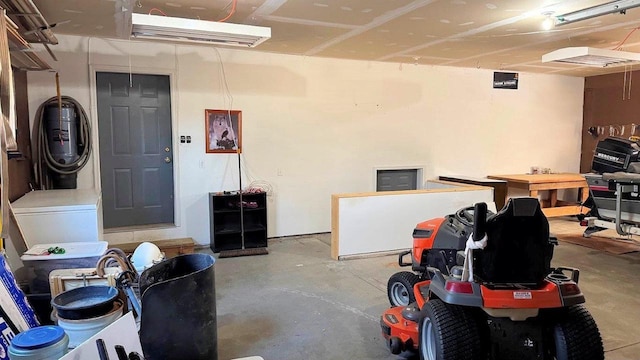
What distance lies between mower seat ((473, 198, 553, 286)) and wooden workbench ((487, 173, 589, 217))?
4981 millimetres

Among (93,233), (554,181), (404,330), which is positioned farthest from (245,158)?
(554,181)

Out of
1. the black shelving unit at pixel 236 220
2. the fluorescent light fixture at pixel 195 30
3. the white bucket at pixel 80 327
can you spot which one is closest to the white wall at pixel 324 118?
the black shelving unit at pixel 236 220

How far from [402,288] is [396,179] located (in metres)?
3.69

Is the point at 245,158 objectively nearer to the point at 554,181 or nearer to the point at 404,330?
the point at 404,330

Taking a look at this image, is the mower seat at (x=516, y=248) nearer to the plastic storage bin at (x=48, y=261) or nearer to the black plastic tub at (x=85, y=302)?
the black plastic tub at (x=85, y=302)

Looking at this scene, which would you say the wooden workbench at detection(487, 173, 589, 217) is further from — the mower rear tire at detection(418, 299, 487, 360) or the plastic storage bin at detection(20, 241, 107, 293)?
the plastic storage bin at detection(20, 241, 107, 293)

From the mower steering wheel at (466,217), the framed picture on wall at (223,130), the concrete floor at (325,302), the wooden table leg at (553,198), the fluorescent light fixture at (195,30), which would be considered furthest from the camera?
the wooden table leg at (553,198)

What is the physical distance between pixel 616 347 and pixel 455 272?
4.80ft

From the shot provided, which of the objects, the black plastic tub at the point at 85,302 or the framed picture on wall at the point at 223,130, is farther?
the framed picture on wall at the point at 223,130

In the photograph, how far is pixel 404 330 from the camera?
104 inches

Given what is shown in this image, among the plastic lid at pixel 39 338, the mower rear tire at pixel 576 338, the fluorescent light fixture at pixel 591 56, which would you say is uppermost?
the fluorescent light fixture at pixel 591 56

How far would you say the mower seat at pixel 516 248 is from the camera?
2.19 meters

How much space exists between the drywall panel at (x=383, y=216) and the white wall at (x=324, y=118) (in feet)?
4.39

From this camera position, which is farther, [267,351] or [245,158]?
[245,158]
